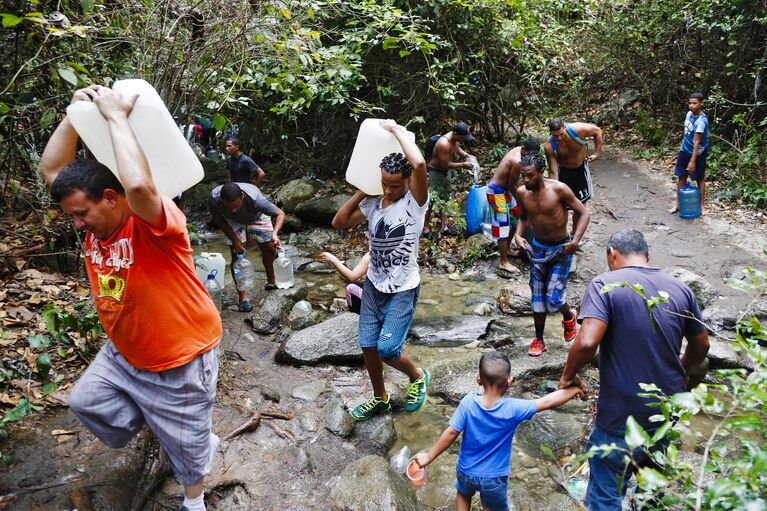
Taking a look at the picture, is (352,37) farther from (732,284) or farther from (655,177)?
(732,284)

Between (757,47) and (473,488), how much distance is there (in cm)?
987

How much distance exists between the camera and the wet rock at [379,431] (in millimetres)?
4023

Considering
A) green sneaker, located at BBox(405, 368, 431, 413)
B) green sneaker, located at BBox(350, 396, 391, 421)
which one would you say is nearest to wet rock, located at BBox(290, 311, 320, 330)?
green sneaker, located at BBox(350, 396, 391, 421)

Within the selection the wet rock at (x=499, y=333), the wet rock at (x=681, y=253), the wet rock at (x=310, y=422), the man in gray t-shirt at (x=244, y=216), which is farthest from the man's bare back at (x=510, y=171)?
the wet rock at (x=310, y=422)

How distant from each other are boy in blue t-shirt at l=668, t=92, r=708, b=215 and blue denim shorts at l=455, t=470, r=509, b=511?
22.2 ft

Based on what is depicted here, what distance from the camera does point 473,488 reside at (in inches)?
113

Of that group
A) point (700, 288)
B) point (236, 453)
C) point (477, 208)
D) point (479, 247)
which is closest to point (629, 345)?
point (236, 453)

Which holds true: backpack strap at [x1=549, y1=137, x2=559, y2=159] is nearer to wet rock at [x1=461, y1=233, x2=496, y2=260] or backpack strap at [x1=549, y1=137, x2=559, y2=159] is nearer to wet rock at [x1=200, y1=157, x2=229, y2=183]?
wet rock at [x1=461, y1=233, x2=496, y2=260]

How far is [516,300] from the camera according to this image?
259 inches

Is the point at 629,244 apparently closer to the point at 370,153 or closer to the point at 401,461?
the point at 370,153

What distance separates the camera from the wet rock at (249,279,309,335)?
6086 millimetres

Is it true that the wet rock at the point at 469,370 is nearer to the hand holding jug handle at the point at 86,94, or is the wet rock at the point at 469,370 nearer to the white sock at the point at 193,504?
the white sock at the point at 193,504

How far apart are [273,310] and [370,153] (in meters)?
3.01

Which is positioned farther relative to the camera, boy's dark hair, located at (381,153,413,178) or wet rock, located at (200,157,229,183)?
wet rock, located at (200,157,229,183)
